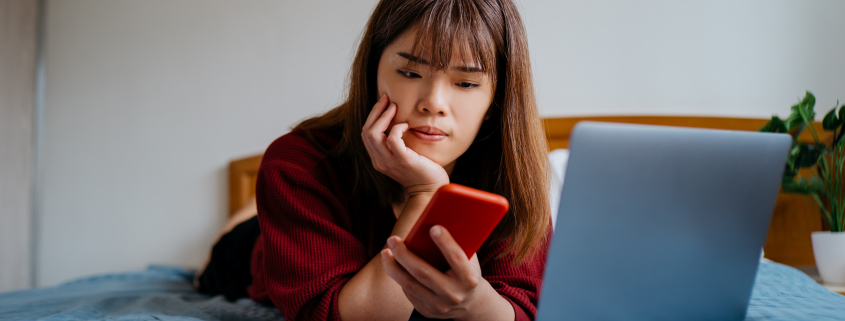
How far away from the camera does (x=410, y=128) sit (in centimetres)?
70

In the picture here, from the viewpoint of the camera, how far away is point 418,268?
477 millimetres

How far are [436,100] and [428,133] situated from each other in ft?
0.18

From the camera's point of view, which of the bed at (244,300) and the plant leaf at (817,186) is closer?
the bed at (244,300)

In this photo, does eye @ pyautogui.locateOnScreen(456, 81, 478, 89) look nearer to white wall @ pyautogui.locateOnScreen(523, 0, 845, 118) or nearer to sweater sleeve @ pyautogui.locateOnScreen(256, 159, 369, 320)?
sweater sleeve @ pyautogui.locateOnScreen(256, 159, 369, 320)

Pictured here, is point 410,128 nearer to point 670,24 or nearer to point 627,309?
point 627,309

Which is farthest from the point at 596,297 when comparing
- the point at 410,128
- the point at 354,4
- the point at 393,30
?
the point at 354,4

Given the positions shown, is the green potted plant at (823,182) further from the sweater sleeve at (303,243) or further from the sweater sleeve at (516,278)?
the sweater sleeve at (303,243)

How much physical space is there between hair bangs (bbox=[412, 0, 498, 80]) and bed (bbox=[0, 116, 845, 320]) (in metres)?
0.48

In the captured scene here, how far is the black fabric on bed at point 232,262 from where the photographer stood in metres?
1.17

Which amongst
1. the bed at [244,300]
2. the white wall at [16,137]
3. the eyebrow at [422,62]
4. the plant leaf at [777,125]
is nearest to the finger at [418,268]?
the eyebrow at [422,62]

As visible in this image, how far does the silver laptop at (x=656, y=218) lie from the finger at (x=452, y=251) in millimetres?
80

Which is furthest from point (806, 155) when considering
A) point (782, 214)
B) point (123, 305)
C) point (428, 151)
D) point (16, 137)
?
point (16, 137)

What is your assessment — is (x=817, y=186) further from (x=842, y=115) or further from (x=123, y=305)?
(x=123, y=305)

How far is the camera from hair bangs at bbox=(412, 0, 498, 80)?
0.66 meters
